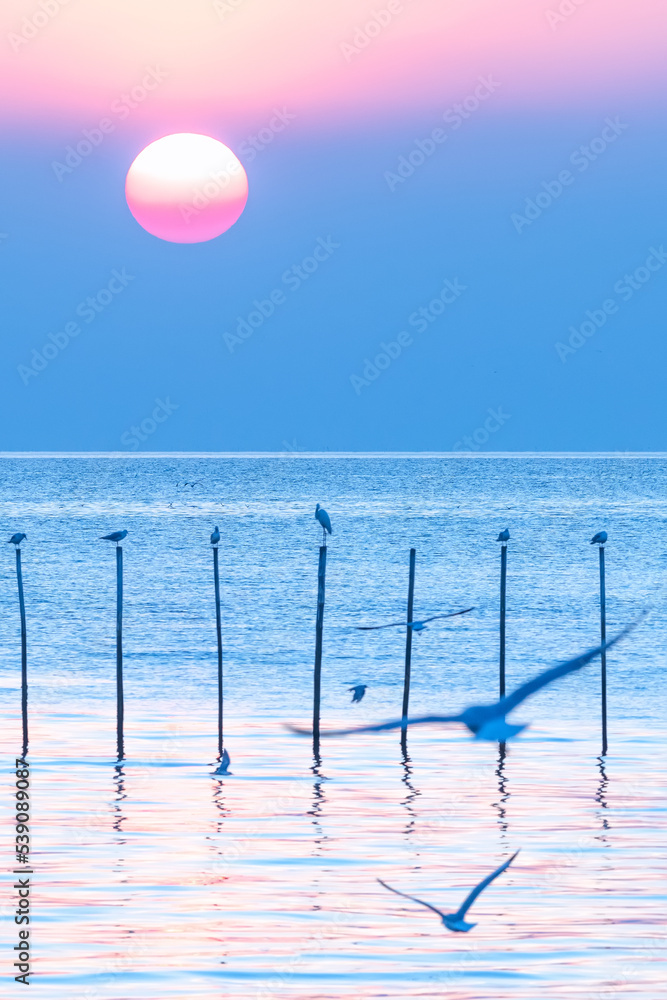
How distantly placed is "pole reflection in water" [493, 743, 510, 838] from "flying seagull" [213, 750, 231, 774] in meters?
4.45

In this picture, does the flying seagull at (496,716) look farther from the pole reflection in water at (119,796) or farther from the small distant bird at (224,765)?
the small distant bird at (224,765)

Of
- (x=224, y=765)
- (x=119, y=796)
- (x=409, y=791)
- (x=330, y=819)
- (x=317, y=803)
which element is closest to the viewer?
(x=330, y=819)

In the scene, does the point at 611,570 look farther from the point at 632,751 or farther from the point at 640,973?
the point at 640,973

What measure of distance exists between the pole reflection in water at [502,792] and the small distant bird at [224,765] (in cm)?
445

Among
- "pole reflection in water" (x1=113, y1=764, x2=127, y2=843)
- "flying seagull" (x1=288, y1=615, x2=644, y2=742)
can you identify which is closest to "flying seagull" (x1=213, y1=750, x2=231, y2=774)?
"pole reflection in water" (x1=113, y1=764, x2=127, y2=843)

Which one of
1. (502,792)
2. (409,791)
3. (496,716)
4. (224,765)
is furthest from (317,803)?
(496,716)

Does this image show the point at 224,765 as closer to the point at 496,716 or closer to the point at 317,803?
the point at 317,803

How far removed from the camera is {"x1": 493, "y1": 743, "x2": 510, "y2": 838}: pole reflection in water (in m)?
20.1

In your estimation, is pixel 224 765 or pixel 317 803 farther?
pixel 224 765

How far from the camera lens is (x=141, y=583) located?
234 ft

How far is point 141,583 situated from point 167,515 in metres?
57.4

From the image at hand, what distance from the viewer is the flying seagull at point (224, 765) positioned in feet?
77.1

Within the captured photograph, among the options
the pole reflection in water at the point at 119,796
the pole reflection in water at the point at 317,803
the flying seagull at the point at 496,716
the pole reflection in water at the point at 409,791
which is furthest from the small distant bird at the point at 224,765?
the flying seagull at the point at 496,716

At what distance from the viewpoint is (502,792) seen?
73.3ft
